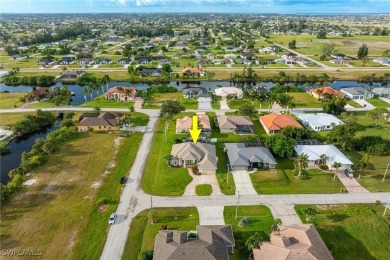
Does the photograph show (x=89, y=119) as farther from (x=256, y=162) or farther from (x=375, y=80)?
(x=375, y=80)

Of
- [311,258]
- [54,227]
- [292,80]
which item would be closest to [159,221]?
[54,227]

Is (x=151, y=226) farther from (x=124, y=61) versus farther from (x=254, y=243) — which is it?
(x=124, y=61)

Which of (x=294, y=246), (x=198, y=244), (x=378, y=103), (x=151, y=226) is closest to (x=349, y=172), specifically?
(x=294, y=246)

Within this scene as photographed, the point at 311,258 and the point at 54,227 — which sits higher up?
the point at 311,258

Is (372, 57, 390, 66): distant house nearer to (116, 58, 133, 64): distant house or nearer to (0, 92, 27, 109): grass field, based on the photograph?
(116, 58, 133, 64): distant house

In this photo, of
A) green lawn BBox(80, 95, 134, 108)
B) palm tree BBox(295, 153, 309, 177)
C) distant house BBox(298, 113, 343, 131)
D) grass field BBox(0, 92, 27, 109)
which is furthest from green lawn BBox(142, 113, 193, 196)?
grass field BBox(0, 92, 27, 109)
